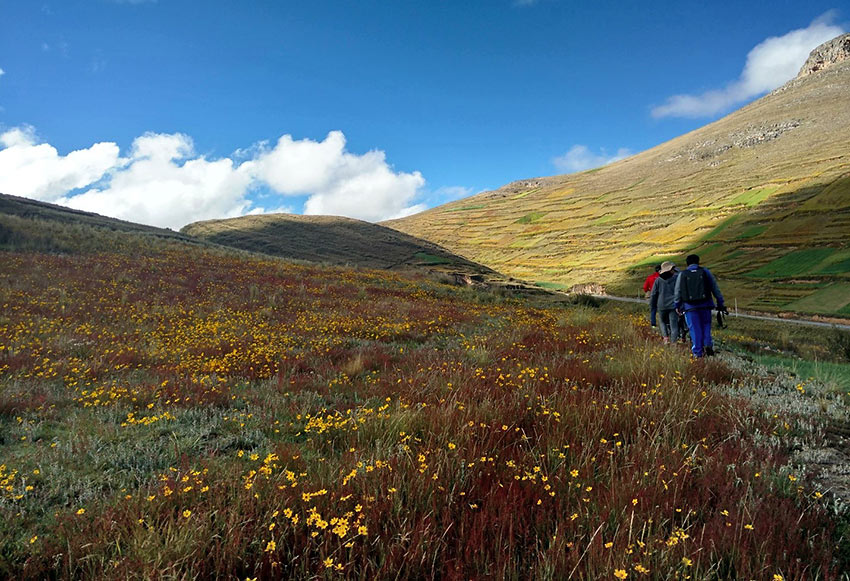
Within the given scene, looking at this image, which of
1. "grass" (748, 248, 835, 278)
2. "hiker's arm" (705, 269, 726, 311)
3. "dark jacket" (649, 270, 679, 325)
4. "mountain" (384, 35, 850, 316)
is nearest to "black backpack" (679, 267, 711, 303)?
"hiker's arm" (705, 269, 726, 311)

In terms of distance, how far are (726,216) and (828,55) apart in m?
135

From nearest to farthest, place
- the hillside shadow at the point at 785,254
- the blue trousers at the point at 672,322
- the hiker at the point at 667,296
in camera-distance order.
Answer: the blue trousers at the point at 672,322 → the hiker at the point at 667,296 → the hillside shadow at the point at 785,254

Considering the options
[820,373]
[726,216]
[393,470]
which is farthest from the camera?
[726,216]

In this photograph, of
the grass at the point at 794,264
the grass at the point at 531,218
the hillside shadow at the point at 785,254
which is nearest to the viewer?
the hillside shadow at the point at 785,254

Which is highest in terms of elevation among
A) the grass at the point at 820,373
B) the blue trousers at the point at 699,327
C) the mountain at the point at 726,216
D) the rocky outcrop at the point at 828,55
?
the rocky outcrop at the point at 828,55

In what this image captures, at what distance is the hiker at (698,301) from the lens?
28.6 ft

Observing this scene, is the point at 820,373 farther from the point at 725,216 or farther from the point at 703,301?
the point at 725,216

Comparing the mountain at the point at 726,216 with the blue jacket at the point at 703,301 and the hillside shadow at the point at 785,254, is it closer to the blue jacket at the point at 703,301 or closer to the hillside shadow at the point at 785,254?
the hillside shadow at the point at 785,254

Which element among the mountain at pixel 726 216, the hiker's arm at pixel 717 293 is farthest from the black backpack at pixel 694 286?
the mountain at pixel 726 216

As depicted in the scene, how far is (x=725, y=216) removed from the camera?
69.7 m

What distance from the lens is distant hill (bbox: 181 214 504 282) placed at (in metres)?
52.6

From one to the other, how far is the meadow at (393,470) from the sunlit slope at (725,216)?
41.1 meters

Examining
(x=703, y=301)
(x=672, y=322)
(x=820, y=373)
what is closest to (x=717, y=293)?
(x=703, y=301)

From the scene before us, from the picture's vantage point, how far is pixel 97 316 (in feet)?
36.9
